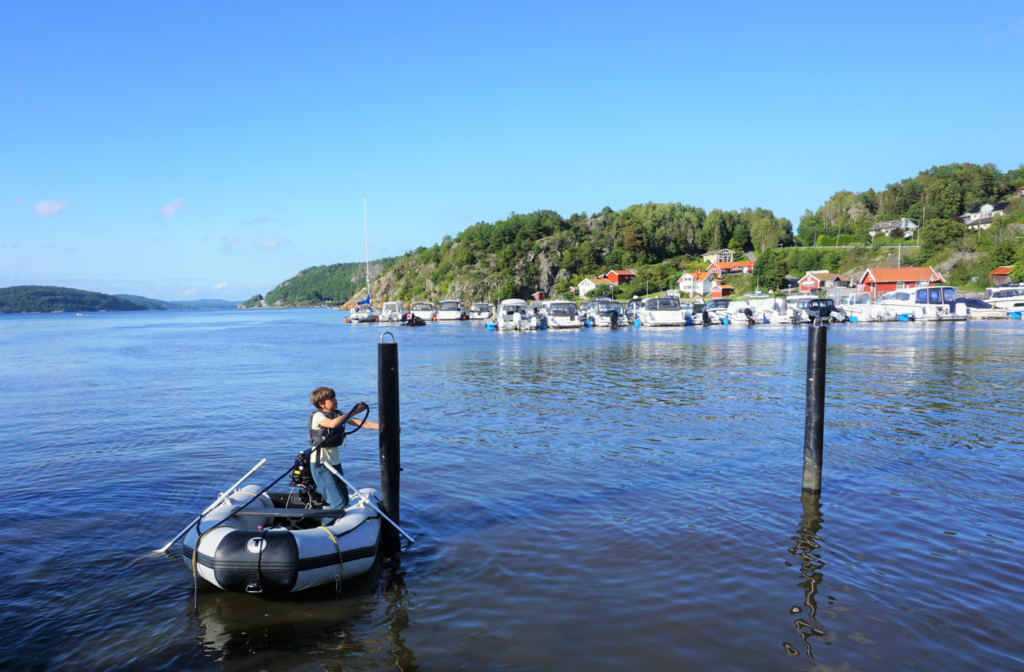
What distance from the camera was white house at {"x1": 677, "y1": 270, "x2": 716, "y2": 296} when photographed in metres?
120

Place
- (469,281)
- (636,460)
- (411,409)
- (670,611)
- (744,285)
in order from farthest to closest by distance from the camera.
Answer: (469,281) < (744,285) < (411,409) < (636,460) < (670,611)

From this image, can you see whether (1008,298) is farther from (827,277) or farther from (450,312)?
(827,277)

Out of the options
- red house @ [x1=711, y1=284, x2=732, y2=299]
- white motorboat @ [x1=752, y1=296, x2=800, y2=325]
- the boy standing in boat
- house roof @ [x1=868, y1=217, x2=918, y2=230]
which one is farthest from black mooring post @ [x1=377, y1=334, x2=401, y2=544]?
house roof @ [x1=868, y1=217, x2=918, y2=230]

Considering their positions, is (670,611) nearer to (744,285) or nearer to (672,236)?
(744,285)

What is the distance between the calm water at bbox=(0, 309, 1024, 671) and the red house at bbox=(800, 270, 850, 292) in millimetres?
91326

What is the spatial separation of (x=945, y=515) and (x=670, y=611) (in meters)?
4.54

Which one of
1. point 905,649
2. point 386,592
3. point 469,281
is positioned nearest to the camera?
point 905,649

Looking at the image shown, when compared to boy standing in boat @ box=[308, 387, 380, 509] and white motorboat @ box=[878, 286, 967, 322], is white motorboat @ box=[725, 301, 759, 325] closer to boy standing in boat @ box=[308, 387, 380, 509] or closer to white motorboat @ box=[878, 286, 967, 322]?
white motorboat @ box=[878, 286, 967, 322]

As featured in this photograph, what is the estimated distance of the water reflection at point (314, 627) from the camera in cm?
527

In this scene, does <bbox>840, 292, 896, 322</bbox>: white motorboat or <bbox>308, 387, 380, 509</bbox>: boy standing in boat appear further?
<bbox>840, 292, 896, 322</bbox>: white motorboat

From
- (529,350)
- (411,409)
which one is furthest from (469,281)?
(411,409)

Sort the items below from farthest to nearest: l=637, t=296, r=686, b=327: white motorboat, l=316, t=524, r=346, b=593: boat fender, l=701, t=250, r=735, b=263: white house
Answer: l=701, t=250, r=735, b=263: white house
l=637, t=296, r=686, b=327: white motorboat
l=316, t=524, r=346, b=593: boat fender

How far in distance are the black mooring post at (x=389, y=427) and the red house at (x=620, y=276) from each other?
445ft

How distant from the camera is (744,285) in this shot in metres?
120
